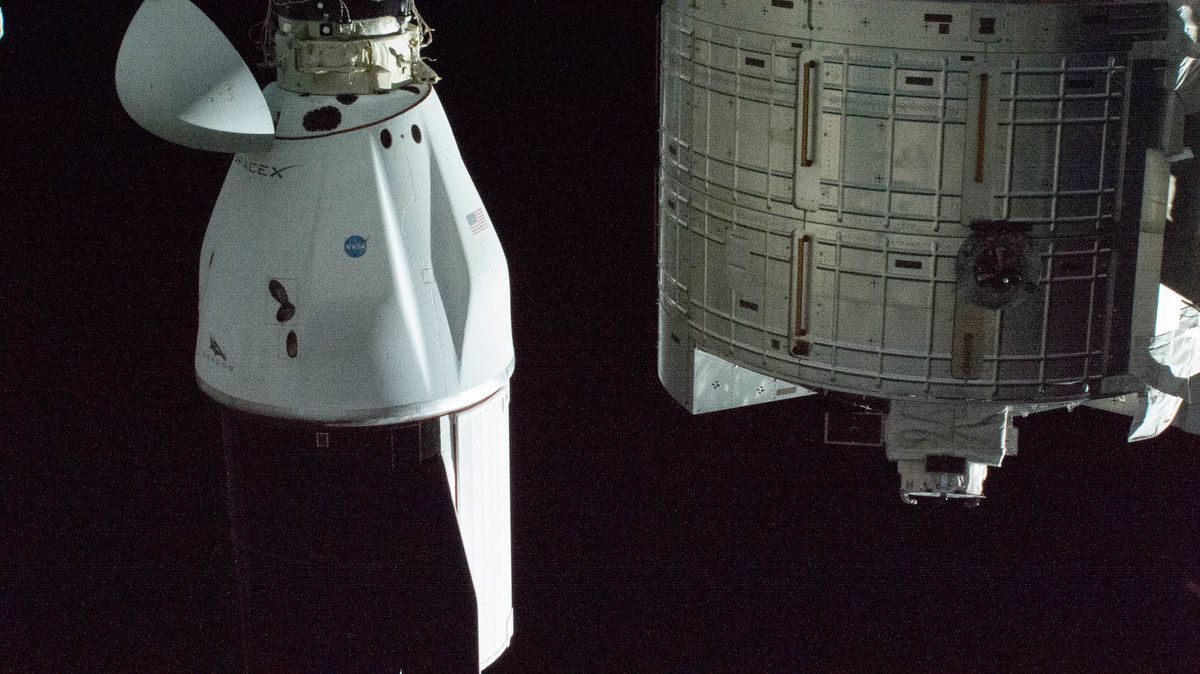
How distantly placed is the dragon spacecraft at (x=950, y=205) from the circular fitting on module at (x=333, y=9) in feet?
7.88

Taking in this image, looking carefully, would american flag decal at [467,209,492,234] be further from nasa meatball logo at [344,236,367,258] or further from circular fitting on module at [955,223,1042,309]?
circular fitting on module at [955,223,1042,309]

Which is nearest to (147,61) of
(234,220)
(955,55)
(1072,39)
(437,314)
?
(234,220)

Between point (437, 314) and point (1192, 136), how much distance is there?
5339mm

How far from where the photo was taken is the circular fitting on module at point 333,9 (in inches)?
512

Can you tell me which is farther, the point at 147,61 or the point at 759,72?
the point at 759,72

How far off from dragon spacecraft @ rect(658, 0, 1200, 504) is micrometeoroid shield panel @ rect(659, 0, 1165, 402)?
0.05 ft

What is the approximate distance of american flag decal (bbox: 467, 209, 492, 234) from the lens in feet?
44.6

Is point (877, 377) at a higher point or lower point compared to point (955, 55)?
lower

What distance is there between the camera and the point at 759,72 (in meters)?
13.5

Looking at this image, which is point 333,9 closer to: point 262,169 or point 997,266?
point 262,169

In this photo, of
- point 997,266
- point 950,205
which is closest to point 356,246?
point 950,205

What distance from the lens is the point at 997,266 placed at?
1302 centimetres

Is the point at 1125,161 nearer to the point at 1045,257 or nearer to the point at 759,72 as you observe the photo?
the point at 1045,257

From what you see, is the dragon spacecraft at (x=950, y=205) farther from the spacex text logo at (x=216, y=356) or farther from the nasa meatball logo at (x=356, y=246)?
the spacex text logo at (x=216, y=356)
